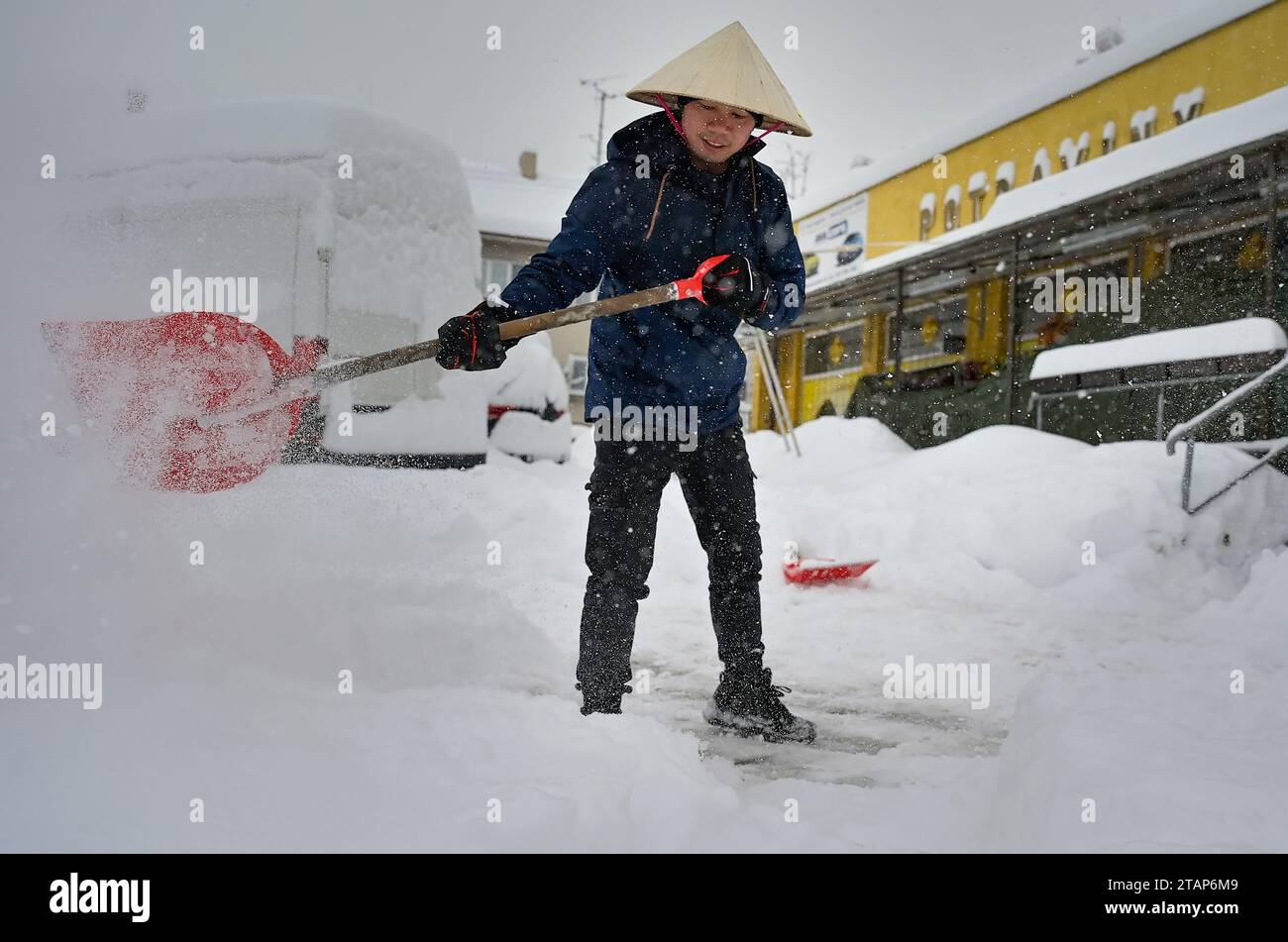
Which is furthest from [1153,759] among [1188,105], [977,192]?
[977,192]

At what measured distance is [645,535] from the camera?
2.28m

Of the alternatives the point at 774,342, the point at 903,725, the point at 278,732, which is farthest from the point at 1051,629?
the point at 774,342

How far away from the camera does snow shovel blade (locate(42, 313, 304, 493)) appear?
2941 mm

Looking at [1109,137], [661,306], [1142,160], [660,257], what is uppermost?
[1109,137]

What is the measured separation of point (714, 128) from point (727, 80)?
12 cm

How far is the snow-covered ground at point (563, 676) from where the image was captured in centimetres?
141

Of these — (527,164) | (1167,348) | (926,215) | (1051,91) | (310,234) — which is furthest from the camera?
(527,164)

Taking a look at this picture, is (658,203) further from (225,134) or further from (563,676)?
(225,134)

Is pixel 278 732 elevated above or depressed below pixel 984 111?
below

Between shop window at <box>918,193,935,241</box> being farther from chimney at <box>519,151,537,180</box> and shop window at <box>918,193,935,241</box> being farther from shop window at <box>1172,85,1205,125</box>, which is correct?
chimney at <box>519,151,537,180</box>

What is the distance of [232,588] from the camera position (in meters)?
2.75

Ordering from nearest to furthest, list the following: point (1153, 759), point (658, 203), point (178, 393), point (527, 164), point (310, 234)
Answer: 1. point (1153, 759)
2. point (658, 203)
3. point (178, 393)
4. point (310, 234)
5. point (527, 164)
